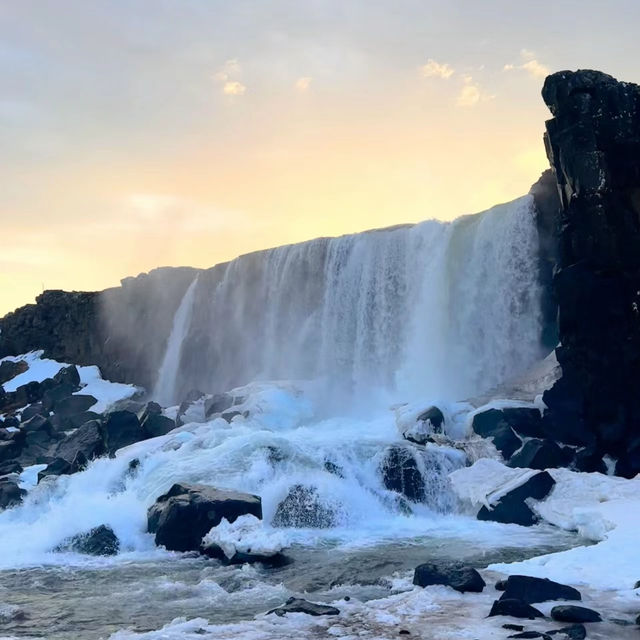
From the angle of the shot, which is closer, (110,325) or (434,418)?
(434,418)

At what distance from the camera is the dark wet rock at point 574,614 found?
31.4 feet

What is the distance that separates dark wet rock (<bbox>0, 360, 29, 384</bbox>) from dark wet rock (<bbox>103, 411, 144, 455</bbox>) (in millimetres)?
33864

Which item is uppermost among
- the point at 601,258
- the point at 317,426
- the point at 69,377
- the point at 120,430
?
the point at 601,258

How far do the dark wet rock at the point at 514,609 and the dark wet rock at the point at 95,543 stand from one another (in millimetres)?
10989

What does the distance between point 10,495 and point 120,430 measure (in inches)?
313

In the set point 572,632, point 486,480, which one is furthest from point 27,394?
point 572,632

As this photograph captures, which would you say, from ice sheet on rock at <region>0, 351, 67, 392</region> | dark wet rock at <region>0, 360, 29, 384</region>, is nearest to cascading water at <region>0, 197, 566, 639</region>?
ice sheet on rock at <region>0, 351, 67, 392</region>

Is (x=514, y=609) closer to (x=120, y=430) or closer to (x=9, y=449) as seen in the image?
(x=120, y=430)

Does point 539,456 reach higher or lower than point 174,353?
lower

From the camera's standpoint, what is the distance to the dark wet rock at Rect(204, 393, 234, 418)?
38125 millimetres

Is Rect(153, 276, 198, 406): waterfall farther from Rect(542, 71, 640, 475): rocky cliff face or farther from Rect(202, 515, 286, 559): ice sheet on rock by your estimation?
Rect(202, 515, 286, 559): ice sheet on rock

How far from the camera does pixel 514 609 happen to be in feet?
32.6

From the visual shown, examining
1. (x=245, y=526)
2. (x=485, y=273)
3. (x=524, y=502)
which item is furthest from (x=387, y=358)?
(x=245, y=526)

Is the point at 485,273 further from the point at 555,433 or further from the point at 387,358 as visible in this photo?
the point at 555,433
